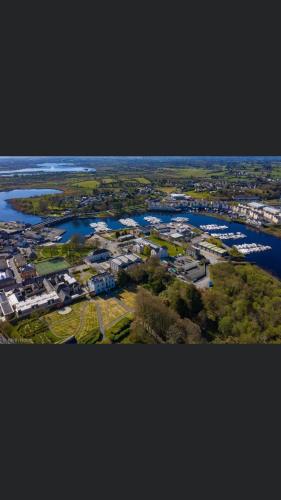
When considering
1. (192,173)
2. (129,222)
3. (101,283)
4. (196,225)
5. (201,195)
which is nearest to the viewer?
(101,283)

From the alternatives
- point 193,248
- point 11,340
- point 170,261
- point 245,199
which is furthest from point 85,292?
point 245,199

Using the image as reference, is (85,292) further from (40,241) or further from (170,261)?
Result: (40,241)

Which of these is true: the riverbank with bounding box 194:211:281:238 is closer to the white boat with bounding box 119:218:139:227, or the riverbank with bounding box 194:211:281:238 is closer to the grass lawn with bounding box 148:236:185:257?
the white boat with bounding box 119:218:139:227

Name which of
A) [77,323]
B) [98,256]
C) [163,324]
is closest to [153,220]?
[98,256]

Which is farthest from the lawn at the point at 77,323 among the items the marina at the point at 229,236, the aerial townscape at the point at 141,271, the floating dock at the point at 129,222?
the floating dock at the point at 129,222

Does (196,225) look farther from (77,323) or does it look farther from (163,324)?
(77,323)
